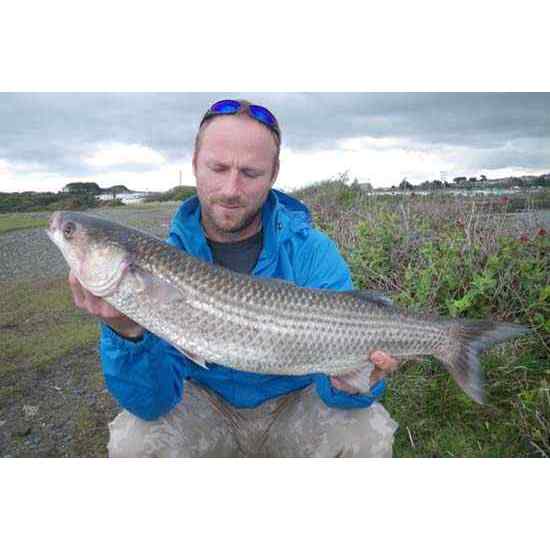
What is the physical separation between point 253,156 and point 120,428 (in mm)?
1596

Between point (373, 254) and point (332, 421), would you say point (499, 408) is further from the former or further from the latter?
point (373, 254)

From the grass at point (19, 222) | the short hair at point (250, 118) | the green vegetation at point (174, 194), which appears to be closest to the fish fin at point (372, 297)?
the short hair at point (250, 118)

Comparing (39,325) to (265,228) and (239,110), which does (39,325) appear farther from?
(239,110)

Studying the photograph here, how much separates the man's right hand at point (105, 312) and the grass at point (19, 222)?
1.12 meters

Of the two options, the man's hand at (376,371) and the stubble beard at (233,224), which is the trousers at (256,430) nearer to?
the man's hand at (376,371)

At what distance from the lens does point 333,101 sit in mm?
3336

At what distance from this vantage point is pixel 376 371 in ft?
8.37

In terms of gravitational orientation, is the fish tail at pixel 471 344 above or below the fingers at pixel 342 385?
above

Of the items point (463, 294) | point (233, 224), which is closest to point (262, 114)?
point (233, 224)

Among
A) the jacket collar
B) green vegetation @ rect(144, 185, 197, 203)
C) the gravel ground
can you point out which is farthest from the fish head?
green vegetation @ rect(144, 185, 197, 203)

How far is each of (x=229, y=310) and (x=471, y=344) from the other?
1207 millimetres

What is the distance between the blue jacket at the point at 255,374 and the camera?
2559 millimetres

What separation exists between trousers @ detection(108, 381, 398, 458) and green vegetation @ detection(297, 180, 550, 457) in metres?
0.55
